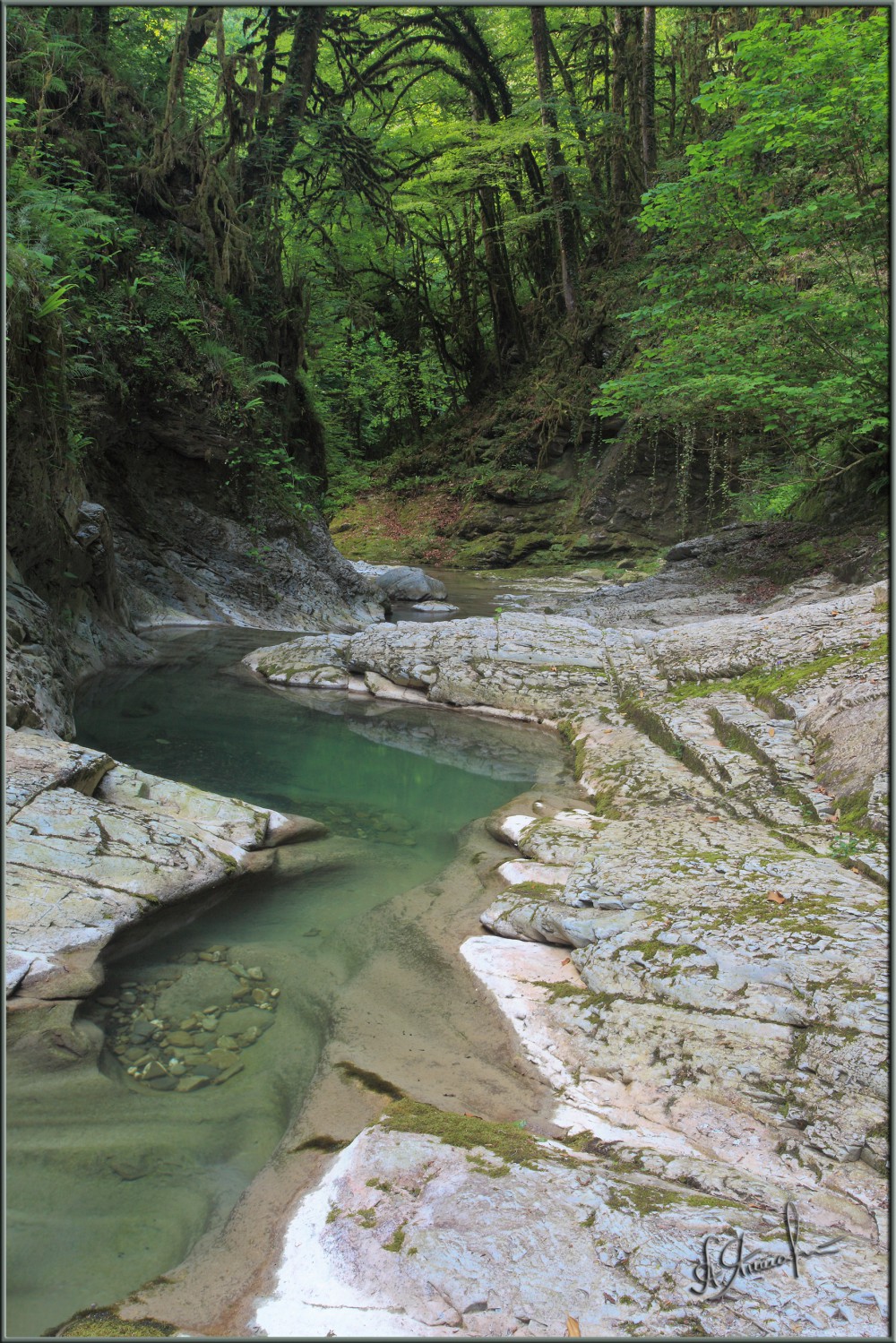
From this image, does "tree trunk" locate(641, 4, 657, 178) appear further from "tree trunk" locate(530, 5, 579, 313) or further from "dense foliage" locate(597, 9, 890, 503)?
"dense foliage" locate(597, 9, 890, 503)

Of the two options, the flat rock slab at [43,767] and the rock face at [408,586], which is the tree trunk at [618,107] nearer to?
the rock face at [408,586]

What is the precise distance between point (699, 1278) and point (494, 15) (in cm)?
2900

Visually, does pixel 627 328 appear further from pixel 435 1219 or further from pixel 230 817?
pixel 435 1219

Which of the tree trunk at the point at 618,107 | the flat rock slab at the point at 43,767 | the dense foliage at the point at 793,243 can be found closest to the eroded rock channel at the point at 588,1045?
the flat rock slab at the point at 43,767

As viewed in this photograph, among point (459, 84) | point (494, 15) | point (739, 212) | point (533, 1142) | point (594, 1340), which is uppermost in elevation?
point (494, 15)

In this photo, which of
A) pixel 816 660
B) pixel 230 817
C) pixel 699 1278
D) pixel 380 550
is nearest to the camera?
pixel 699 1278

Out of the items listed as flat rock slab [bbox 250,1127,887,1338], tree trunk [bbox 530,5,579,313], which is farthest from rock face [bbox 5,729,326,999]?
tree trunk [bbox 530,5,579,313]

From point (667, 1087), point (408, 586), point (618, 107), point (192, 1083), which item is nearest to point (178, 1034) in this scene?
point (192, 1083)

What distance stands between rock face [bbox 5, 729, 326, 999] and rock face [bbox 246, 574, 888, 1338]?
162cm

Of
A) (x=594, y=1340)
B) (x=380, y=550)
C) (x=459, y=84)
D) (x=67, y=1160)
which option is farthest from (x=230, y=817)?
(x=459, y=84)

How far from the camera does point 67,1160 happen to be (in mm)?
2736

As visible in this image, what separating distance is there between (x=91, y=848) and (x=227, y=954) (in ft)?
3.13

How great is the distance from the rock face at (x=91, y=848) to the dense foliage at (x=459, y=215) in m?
4.13

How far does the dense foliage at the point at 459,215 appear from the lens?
30.4ft
